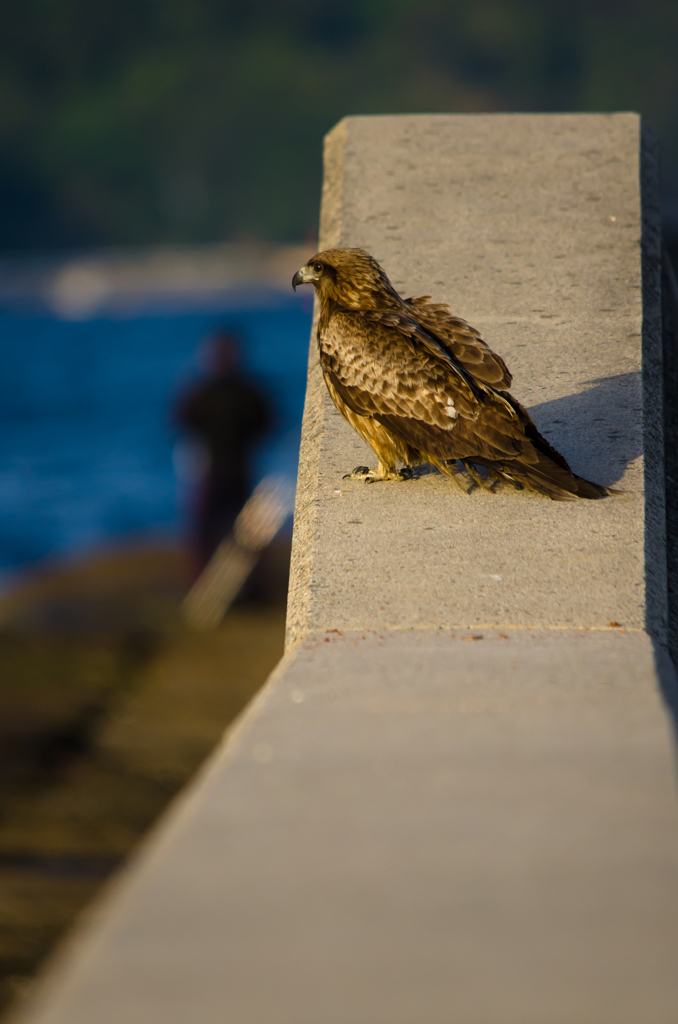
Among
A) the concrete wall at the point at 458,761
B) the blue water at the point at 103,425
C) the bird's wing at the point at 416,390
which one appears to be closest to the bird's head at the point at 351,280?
the bird's wing at the point at 416,390

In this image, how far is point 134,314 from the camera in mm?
101750

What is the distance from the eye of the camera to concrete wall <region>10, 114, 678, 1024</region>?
5.56 ft

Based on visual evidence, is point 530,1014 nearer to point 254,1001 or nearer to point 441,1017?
point 441,1017

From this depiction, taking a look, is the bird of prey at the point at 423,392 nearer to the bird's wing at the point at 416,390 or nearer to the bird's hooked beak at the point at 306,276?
the bird's wing at the point at 416,390

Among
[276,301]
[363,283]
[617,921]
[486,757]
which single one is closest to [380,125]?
[363,283]

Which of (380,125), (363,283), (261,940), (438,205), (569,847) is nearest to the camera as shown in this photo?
(261,940)

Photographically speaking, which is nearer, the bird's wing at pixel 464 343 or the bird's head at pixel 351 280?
the bird's wing at pixel 464 343

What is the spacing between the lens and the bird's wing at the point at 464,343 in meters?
3.72

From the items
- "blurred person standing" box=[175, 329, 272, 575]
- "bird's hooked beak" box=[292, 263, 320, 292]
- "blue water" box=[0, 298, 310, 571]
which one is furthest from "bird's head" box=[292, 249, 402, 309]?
"blue water" box=[0, 298, 310, 571]

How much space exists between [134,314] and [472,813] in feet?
340

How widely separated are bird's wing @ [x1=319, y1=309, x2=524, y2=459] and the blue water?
7.66 metres

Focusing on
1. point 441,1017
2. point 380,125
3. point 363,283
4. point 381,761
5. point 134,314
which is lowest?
point 134,314

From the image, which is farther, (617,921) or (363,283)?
(363,283)

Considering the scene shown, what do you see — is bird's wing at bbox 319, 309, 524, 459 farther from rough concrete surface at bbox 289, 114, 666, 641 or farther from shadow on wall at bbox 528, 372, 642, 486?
shadow on wall at bbox 528, 372, 642, 486
